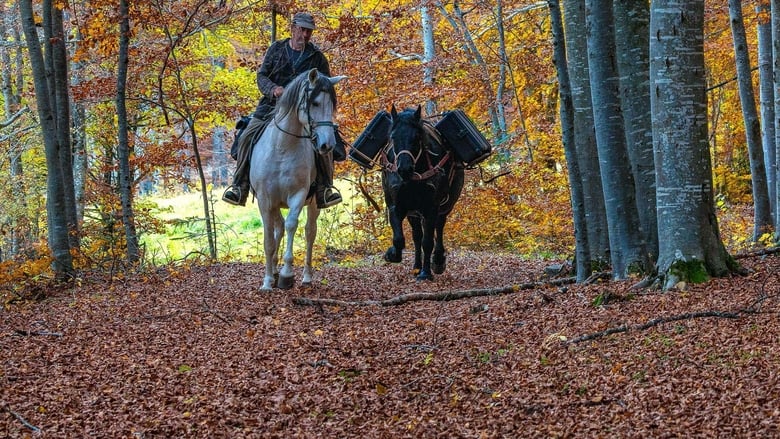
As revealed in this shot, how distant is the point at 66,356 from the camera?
261 inches

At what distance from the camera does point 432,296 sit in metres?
8.84

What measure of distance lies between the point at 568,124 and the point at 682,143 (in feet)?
5.38

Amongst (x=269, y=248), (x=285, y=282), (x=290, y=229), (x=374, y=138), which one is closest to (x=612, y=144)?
(x=290, y=229)

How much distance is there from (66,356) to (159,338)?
33.3 inches

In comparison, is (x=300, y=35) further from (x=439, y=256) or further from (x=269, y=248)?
(x=439, y=256)

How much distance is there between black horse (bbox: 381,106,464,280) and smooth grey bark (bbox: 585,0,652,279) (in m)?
3.39

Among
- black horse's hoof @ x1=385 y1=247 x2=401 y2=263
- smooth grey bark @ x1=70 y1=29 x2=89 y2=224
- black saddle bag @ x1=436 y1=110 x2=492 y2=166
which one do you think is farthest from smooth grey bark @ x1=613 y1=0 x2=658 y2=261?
smooth grey bark @ x1=70 y1=29 x2=89 y2=224

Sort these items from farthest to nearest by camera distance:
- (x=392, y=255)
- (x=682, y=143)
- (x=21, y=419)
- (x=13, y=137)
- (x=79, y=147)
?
1. (x=13, y=137)
2. (x=79, y=147)
3. (x=392, y=255)
4. (x=682, y=143)
5. (x=21, y=419)

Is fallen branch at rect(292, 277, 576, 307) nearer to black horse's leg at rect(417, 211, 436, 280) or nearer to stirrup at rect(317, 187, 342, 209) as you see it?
stirrup at rect(317, 187, 342, 209)

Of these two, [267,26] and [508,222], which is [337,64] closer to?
[267,26]

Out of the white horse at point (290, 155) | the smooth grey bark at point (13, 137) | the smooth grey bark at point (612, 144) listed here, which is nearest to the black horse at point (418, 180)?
the white horse at point (290, 155)

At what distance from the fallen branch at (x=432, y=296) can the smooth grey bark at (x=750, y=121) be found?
650 cm

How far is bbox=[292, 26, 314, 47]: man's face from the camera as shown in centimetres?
1002

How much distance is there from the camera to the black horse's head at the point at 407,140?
10711 millimetres
